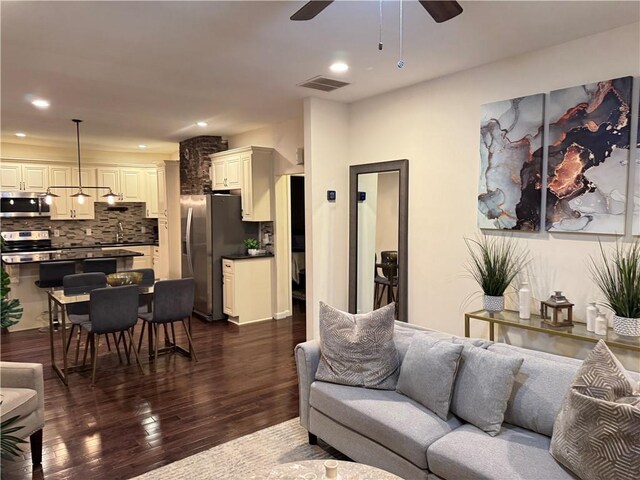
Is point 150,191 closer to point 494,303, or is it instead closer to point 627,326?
point 494,303

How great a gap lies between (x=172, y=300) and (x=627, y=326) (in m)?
3.85

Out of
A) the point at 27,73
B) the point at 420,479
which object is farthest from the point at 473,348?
the point at 27,73

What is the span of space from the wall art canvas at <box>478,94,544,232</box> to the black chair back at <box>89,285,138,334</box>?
3295mm

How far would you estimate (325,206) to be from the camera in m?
4.78

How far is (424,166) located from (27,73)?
11.9ft

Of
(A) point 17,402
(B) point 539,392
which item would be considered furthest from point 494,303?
(A) point 17,402

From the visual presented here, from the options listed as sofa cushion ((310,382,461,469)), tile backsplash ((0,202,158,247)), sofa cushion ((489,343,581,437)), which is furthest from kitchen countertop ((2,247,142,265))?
sofa cushion ((489,343,581,437))

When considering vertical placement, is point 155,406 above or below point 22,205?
below

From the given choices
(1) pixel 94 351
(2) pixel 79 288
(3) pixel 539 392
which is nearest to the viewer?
(3) pixel 539 392

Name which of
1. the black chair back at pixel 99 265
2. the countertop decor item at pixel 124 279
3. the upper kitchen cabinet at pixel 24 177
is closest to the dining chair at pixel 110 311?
the countertop decor item at pixel 124 279

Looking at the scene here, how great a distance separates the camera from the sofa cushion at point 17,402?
8.20 feet

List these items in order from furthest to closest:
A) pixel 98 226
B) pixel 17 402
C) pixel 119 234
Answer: pixel 119 234, pixel 98 226, pixel 17 402

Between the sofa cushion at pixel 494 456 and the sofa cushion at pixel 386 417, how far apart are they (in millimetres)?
77

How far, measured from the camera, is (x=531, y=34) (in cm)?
300
